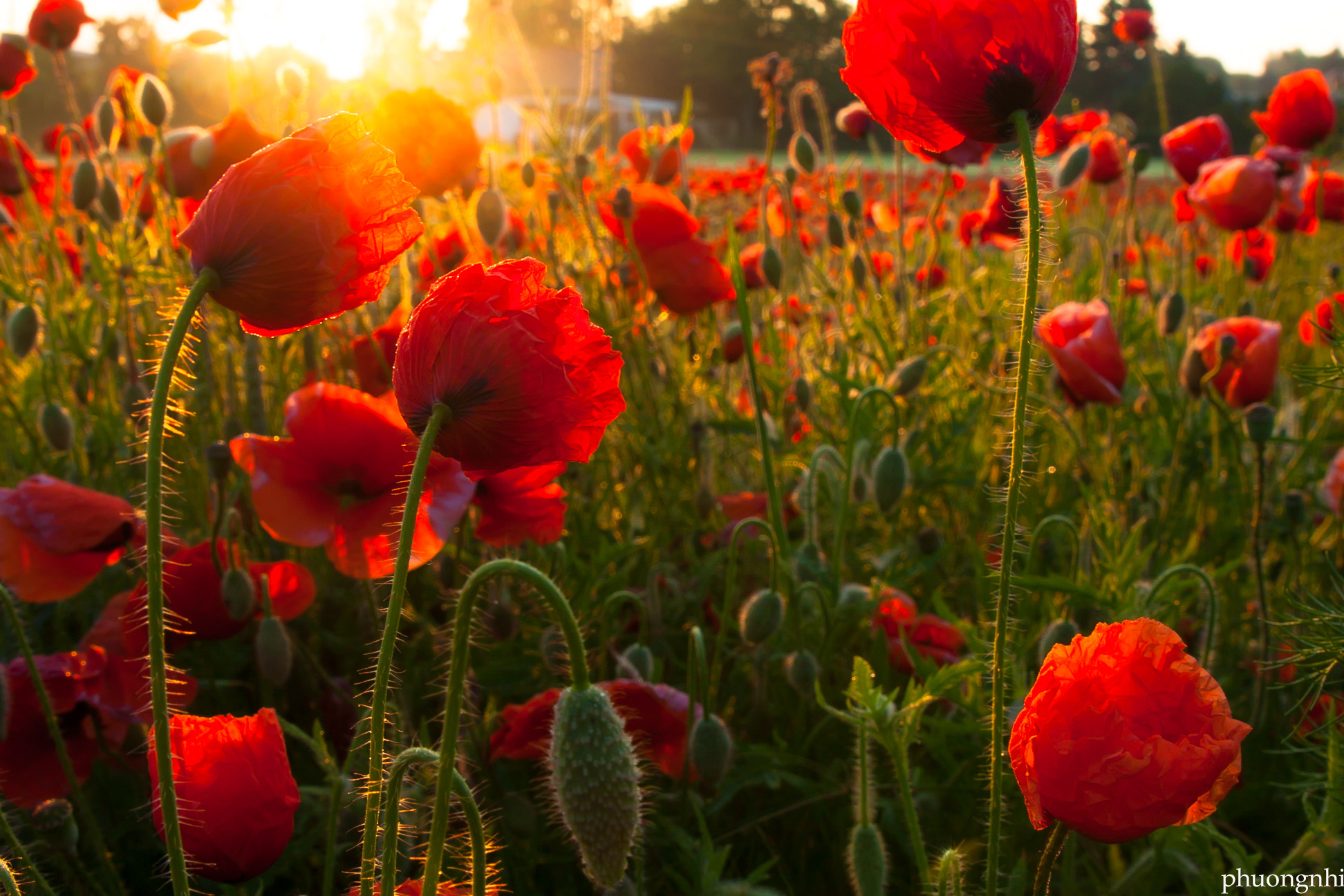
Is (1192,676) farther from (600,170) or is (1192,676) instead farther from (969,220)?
(969,220)

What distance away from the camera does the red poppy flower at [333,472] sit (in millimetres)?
1162

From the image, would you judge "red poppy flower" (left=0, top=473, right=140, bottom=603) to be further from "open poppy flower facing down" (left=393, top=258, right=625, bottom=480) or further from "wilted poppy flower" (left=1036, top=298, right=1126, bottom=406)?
"wilted poppy flower" (left=1036, top=298, right=1126, bottom=406)

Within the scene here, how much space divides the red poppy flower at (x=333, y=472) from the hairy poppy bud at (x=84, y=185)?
3.34 feet

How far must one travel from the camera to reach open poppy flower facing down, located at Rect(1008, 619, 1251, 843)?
1.99 feet

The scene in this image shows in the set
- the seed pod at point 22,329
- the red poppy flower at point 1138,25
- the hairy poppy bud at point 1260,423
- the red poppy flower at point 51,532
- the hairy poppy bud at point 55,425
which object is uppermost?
the red poppy flower at point 1138,25

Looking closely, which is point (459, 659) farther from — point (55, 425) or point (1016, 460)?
point (55, 425)

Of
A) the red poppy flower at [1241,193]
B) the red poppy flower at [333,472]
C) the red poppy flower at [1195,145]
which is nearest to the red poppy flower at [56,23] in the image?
the red poppy flower at [333,472]

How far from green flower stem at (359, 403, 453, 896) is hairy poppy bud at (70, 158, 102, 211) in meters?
1.65

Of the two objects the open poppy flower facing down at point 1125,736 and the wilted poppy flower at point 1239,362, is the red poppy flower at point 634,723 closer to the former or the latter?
the open poppy flower facing down at point 1125,736

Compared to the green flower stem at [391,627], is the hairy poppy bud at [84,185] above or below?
above

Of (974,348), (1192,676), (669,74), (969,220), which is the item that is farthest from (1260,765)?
(669,74)

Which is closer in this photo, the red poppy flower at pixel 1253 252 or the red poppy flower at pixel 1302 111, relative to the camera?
the red poppy flower at pixel 1302 111

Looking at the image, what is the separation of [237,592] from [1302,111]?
2.81 m

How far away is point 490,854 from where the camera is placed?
1.21 metres
